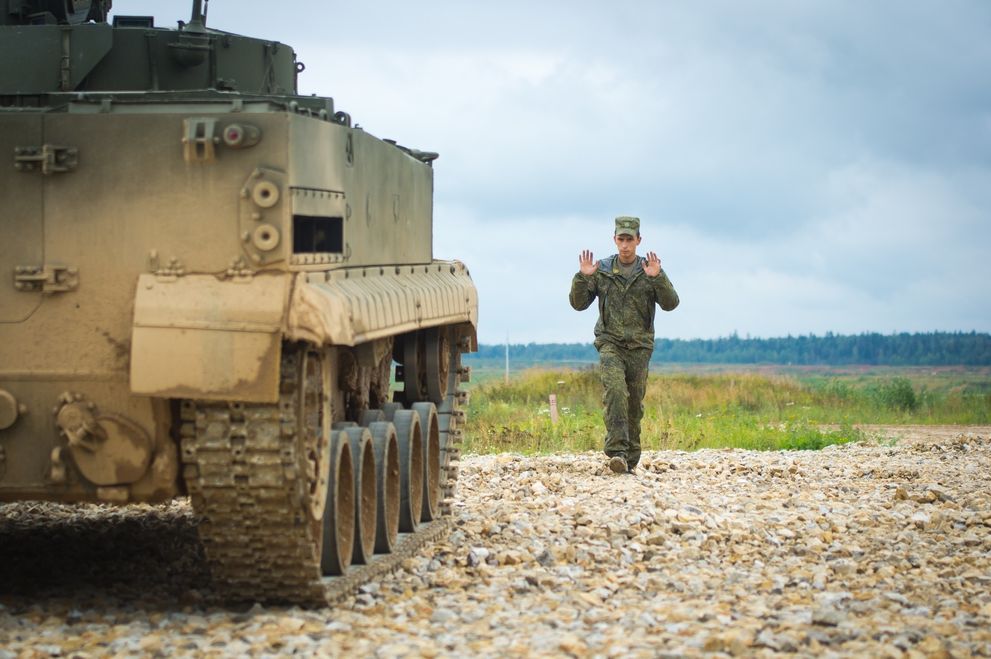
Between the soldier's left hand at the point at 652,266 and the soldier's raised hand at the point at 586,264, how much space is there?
0.46 metres

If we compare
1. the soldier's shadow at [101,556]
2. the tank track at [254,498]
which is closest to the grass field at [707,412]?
the soldier's shadow at [101,556]

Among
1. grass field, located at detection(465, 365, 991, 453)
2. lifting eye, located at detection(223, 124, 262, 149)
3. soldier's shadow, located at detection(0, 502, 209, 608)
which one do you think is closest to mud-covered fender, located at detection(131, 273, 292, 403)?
lifting eye, located at detection(223, 124, 262, 149)

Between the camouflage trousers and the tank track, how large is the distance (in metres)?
6.24

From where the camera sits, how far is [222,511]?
7875mm

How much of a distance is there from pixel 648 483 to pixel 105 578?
5404 mm

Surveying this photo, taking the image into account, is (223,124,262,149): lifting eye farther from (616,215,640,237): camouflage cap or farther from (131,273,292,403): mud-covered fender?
(616,215,640,237): camouflage cap

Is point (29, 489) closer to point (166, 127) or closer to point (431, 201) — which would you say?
point (166, 127)

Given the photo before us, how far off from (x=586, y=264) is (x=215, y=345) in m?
7.32

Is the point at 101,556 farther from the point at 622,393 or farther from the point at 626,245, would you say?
the point at 626,245

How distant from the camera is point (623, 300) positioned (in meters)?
14.6

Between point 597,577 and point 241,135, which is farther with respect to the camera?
point 597,577

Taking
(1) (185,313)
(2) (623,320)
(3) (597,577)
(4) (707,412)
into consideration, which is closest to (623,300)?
(2) (623,320)

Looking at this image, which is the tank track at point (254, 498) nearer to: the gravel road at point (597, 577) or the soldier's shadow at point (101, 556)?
the gravel road at point (597, 577)

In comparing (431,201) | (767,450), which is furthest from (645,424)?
(431,201)
